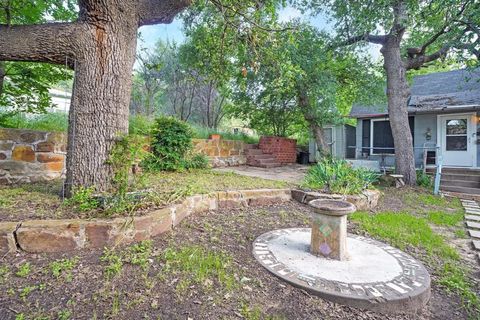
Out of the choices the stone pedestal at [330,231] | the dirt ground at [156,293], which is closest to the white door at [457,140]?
the dirt ground at [156,293]

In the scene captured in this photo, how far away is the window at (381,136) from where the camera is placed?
9.89 meters

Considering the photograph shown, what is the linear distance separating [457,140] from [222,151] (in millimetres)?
7675

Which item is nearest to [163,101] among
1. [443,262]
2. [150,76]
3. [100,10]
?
[150,76]

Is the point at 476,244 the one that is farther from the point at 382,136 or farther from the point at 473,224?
the point at 382,136

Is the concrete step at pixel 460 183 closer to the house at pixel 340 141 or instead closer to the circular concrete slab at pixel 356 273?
the house at pixel 340 141

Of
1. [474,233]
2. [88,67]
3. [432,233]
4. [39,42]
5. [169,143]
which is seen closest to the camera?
[39,42]

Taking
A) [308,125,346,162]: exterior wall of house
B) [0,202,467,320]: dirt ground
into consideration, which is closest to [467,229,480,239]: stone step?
[0,202,467,320]: dirt ground

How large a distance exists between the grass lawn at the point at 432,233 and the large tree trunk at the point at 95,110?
10.7 ft

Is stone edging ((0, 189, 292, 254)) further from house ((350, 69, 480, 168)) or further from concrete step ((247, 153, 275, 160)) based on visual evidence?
house ((350, 69, 480, 168))

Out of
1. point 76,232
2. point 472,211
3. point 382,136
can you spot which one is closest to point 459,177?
point 472,211

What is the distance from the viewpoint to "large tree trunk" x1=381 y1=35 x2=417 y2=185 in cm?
657

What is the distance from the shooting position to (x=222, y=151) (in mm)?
7895

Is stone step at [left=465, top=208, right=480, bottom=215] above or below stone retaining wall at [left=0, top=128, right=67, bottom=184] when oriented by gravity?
below

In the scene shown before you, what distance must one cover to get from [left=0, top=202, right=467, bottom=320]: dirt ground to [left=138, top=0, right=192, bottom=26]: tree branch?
Answer: 2599 millimetres
